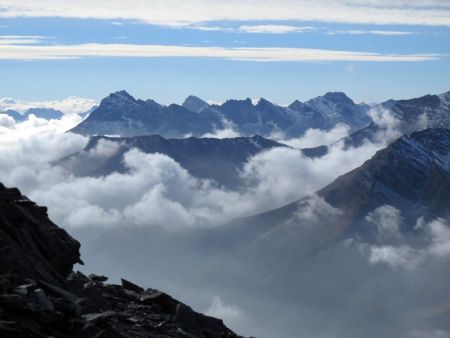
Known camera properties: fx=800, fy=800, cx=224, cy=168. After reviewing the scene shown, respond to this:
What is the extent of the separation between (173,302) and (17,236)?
1688 cm

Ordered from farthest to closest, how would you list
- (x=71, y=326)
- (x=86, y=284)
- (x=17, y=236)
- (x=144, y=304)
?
1. (x=144, y=304)
2. (x=86, y=284)
3. (x=17, y=236)
4. (x=71, y=326)

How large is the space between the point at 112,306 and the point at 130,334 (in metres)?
10.1

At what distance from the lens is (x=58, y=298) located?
53062 millimetres

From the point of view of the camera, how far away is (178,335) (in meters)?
63.1

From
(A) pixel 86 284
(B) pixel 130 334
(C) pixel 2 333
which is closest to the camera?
(C) pixel 2 333

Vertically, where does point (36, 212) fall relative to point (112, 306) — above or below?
above

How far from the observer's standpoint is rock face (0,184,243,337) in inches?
1903

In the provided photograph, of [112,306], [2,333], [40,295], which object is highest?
[112,306]

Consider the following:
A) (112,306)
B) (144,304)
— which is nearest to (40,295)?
(112,306)

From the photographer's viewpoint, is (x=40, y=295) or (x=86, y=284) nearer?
(x=40, y=295)

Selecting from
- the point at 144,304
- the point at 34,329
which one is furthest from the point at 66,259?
the point at 34,329

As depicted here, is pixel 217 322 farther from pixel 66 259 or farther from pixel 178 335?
pixel 66 259

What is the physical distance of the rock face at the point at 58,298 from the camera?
4834 cm

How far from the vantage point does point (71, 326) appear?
4944 cm
